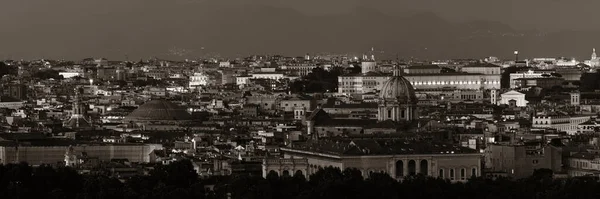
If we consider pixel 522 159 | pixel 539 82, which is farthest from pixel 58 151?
pixel 539 82

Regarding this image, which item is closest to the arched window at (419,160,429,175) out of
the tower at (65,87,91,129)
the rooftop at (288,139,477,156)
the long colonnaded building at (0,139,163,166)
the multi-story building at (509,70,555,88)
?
the rooftop at (288,139,477,156)

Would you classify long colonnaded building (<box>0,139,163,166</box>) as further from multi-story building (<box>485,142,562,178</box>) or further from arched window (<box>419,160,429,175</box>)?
multi-story building (<box>485,142,562,178</box>)

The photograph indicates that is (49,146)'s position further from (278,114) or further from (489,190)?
(278,114)

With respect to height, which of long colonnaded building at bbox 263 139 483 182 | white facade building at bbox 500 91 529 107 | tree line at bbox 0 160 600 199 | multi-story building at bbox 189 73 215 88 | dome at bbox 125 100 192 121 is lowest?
tree line at bbox 0 160 600 199

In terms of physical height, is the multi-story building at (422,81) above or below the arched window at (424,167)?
above

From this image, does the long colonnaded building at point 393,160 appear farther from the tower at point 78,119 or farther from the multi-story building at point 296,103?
the multi-story building at point 296,103

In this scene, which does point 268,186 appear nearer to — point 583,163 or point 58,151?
point 583,163

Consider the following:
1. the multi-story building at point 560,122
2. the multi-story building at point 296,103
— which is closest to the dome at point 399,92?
the multi-story building at point 560,122
